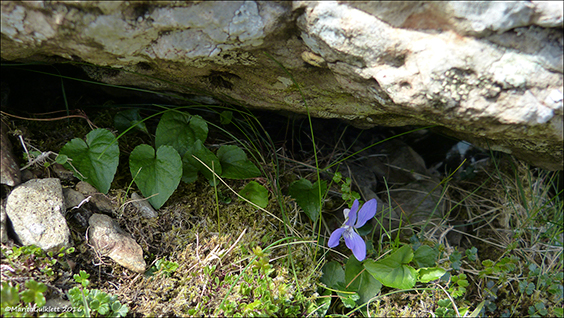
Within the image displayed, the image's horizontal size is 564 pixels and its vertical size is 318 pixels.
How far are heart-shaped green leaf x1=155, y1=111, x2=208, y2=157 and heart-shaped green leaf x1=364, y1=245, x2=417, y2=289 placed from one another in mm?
952

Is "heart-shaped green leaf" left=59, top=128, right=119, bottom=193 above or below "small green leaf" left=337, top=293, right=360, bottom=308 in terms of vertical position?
above

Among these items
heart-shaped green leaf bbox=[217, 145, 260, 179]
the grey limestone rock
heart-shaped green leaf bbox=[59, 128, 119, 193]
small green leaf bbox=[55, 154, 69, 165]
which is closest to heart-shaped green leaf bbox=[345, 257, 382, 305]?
heart-shaped green leaf bbox=[217, 145, 260, 179]

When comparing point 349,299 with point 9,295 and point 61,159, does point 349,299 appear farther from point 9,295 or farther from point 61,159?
point 61,159

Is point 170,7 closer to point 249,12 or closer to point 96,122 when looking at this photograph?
point 249,12

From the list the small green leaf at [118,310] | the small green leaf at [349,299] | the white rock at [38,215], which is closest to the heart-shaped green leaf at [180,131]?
the white rock at [38,215]

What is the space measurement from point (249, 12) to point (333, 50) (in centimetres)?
30

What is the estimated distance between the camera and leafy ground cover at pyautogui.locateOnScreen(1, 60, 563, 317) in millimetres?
1284

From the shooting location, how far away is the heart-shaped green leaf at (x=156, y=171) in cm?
149

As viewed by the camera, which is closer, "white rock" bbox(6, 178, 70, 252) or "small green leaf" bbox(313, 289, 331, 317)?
"white rock" bbox(6, 178, 70, 252)

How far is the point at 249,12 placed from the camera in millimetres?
1125

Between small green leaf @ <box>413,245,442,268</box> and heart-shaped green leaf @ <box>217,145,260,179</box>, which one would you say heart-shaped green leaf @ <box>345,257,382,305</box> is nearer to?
small green leaf @ <box>413,245,442,268</box>

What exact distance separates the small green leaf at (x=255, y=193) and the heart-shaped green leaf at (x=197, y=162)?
0.15m

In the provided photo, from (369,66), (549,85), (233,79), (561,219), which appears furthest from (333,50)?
(561,219)

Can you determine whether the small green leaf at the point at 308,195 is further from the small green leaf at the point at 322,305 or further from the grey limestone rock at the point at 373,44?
the grey limestone rock at the point at 373,44
